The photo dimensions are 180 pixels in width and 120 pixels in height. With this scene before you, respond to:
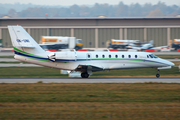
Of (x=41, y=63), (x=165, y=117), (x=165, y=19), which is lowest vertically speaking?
(x=165, y=117)

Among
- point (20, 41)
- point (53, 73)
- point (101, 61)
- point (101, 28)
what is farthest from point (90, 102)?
point (101, 28)

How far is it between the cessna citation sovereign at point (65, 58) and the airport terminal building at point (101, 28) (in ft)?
160

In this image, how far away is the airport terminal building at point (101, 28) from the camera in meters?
73.8

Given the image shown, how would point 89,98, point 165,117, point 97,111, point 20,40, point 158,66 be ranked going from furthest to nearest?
1. point 158,66
2. point 20,40
3. point 89,98
4. point 97,111
5. point 165,117

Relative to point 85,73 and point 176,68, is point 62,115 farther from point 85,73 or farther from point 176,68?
point 176,68

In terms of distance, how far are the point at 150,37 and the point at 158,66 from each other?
49327mm

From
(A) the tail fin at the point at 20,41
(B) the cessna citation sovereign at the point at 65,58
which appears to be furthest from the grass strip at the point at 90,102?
(A) the tail fin at the point at 20,41

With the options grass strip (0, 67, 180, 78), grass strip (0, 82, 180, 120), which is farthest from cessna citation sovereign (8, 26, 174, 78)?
grass strip (0, 82, 180, 120)

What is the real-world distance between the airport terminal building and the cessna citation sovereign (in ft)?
160

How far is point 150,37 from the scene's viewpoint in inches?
2955

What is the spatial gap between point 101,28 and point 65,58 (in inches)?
1990

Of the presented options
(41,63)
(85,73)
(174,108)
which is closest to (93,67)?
(85,73)

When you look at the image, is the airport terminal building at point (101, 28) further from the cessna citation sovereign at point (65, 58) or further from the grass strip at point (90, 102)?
the grass strip at point (90, 102)

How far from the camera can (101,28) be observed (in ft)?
245
